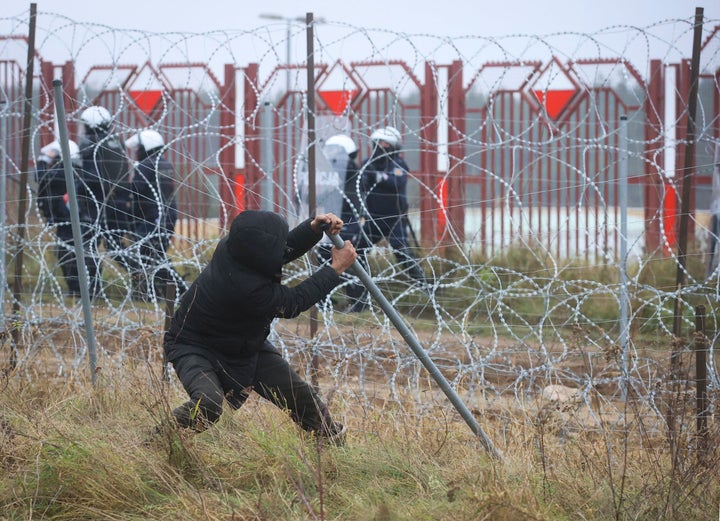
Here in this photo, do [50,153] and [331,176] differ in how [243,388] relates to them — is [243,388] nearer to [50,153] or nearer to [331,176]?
[331,176]

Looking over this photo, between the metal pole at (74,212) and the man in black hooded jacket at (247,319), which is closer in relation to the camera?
the man in black hooded jacket at (247,319)

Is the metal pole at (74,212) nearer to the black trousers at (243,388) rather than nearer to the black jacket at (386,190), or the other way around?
the black trousers at (243,388)

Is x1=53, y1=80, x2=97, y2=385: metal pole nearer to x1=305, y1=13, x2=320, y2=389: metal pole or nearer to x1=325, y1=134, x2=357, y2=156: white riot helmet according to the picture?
→ x1=305, y1=13, x2=320, y2=389: metal pole

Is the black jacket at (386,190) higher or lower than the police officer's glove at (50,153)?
lower

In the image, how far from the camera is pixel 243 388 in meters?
4.67

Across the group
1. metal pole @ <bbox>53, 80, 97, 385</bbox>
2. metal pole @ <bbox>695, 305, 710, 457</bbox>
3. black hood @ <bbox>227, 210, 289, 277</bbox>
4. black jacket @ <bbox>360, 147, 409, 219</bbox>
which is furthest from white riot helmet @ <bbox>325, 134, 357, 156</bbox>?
black hood @ <bbox>227, 210, 289, 277</bbox>

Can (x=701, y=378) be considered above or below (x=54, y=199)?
below

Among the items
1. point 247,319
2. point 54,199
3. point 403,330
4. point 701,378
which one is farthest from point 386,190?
point 403,330

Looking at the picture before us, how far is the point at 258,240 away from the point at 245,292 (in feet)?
0.76

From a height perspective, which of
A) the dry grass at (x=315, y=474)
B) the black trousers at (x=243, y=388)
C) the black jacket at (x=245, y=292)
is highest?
the black jacket at (x=245, y=292)

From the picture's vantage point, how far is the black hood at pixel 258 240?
4.42 meters

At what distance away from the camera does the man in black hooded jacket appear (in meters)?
4.45

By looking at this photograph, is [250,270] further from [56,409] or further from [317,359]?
[317,359]

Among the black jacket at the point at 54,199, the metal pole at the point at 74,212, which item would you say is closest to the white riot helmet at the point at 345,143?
the black jacket at the point at 54,199
